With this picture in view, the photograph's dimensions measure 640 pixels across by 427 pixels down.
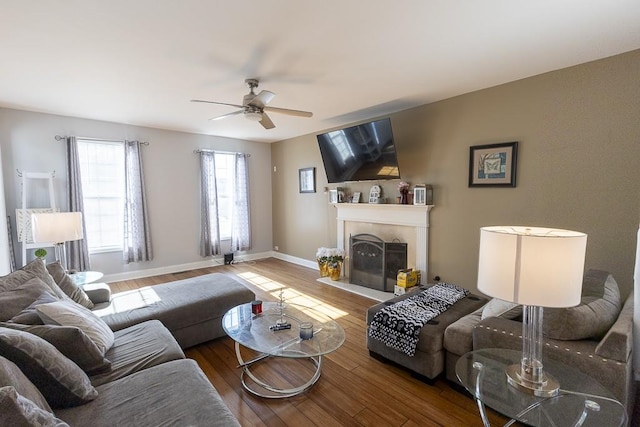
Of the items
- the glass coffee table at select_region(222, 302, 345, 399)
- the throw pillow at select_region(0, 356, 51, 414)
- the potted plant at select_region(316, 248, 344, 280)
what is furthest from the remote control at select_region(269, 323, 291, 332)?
the potted plant at select_region(316, 248, 344, 280)

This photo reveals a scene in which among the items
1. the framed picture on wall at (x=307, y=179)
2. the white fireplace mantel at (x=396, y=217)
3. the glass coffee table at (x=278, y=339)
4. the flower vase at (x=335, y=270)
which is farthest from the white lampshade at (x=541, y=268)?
the framed picture on wall at (x=307, y=179)

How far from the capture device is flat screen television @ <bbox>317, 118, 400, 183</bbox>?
12.4 ft

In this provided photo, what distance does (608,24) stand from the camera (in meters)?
2.00

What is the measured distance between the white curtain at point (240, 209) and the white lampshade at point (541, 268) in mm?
5406

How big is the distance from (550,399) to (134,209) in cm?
546

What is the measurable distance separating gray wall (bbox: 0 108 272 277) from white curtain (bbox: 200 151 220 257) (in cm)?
13

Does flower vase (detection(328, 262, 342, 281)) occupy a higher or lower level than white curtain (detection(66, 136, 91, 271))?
lower

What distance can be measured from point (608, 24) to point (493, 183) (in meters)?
1.55

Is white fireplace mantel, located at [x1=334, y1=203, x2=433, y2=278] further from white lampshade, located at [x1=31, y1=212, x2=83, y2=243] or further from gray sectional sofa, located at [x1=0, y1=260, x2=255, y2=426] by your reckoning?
white lampshade, located at [x1=31, y1=212, x2=83, y2=243]

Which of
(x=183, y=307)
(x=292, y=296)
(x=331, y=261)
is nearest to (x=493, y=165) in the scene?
(x=331, y=261)

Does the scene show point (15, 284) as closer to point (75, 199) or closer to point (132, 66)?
point (132, 66)

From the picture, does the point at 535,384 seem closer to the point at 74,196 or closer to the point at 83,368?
the point at 83,368

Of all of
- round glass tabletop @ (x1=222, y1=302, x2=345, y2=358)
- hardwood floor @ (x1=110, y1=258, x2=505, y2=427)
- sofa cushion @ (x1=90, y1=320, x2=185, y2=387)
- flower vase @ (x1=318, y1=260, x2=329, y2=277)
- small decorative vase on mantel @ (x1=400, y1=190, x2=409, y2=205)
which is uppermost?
small decorative vase on mantel @ (x1=400, y1=190, x2=409, y2=205)

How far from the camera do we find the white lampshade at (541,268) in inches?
45.4
